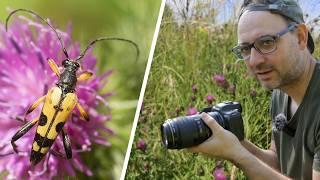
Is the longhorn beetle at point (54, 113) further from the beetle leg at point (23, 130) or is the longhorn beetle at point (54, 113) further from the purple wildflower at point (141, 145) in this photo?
the purple wildflower at point (141, 145)

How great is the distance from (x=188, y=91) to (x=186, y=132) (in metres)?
0.73

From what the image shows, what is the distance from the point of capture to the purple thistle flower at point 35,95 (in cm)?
161

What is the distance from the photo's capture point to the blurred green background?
1630 millimetres

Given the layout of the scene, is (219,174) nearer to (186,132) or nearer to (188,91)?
(188,91)

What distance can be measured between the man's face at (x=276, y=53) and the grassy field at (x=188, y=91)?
544 mm

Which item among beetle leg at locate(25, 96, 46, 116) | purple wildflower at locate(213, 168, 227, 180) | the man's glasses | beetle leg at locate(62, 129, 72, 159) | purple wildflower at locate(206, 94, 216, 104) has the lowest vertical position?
purple wildflower at locate(213, 168, 227, 180)

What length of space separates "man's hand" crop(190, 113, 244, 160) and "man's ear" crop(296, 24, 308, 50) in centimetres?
28

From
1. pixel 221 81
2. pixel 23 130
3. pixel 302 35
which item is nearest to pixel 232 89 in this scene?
pixel 221 81

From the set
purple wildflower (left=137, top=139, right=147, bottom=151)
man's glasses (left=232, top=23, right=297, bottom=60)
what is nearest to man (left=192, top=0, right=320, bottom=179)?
man's glasses (left=232, top=23, right=297, bottom=60)

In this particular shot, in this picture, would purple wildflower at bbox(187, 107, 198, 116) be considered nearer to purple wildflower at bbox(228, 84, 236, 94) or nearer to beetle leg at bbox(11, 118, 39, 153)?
purple wildflower at bbox(228, 84, 236, 94)

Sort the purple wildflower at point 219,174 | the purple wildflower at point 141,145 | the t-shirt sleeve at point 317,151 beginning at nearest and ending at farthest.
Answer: the t-shirt sleeve at point 317,151
the purple wildflower at point 219,174
the purple wildflower at point 141,145

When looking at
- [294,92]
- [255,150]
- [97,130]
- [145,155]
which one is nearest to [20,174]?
[97,130]

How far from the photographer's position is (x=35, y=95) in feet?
5.32

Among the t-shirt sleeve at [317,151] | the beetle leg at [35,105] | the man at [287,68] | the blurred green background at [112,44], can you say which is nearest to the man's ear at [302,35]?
the man at [287,68]
